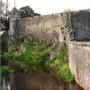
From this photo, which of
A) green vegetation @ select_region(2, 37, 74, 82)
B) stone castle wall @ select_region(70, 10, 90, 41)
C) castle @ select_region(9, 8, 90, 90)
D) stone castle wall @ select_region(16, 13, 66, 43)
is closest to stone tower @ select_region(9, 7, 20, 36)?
castle @ select_region(9, 8, 90, 90)

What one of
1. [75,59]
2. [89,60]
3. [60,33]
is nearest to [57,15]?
[60,33]

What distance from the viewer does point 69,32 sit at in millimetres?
31766

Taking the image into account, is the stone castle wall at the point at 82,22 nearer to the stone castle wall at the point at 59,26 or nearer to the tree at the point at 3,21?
the stone castle wall at the point at 59,26

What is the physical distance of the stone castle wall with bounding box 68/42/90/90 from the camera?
755 inches

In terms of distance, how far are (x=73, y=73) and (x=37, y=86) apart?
2931 millimetres

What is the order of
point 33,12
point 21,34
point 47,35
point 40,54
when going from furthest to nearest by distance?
point 33,12
point 21,34
point 47,35
point 40,54

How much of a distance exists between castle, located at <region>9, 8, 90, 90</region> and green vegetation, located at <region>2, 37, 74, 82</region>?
0.88m

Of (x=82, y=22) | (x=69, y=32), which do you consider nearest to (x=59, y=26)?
(x=82, y=22)

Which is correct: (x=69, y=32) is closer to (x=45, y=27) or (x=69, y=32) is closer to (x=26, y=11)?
(x=45, y=27)

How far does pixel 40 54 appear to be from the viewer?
3328cm

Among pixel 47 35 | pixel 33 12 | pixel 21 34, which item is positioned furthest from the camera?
pixel 33 12

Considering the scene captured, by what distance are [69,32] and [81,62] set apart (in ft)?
36.8

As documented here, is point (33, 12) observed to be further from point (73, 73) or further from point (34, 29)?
point (73, 73)

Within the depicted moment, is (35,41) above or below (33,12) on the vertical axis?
below
